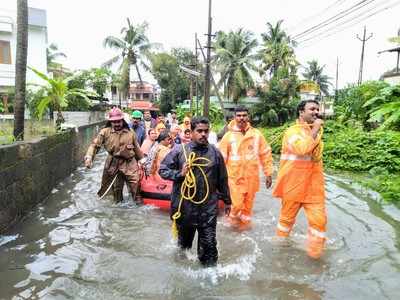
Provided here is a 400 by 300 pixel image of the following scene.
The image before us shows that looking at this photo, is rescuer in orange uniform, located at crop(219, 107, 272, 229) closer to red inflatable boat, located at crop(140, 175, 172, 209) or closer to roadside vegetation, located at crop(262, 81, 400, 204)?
red inflatable boat, located at crop(140, 175, 172, 209)

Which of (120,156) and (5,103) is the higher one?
(5,103)

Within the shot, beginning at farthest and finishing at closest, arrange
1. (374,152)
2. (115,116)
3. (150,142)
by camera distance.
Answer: (374,152) < (150,142) < (115,116)

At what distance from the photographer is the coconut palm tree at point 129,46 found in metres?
45.2

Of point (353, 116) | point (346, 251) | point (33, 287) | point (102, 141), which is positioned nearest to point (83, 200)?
point (102, 141)

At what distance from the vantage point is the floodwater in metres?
4.71

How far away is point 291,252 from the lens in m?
5.98

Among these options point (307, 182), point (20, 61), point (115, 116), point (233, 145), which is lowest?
point (307, 182)

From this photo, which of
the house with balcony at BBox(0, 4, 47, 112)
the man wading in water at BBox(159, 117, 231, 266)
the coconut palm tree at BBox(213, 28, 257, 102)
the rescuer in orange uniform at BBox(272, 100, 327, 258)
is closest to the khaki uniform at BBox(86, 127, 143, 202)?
the man wading in water at BBox(159, 117, 231, 266)

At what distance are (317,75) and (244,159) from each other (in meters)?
77.7

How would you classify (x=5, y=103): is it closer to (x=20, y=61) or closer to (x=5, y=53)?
(x=5, y=53)

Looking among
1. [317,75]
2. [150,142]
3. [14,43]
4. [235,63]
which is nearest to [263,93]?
[235,63]

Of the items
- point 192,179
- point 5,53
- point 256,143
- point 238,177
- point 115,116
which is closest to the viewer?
point 192,179

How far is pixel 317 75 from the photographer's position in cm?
8044

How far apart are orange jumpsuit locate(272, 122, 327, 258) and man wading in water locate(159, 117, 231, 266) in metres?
0.99
